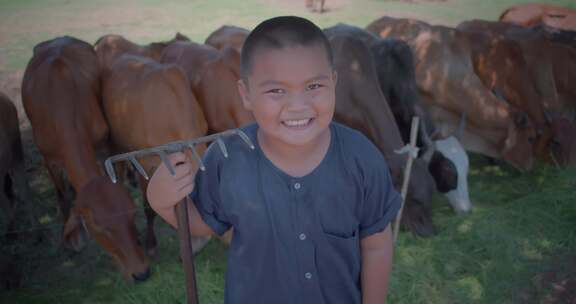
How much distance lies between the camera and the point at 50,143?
3.77 m

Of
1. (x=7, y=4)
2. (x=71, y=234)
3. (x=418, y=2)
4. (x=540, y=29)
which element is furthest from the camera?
(x=418, y=2)

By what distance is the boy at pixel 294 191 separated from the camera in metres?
1.36

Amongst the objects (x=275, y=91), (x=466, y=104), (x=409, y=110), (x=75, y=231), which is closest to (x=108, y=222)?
(x=75, y=231)

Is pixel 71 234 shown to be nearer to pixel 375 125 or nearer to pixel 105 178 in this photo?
pixel 105 178

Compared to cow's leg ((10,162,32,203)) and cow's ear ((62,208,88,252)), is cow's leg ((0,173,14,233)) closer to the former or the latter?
cow's leg ((10,162,32,203))

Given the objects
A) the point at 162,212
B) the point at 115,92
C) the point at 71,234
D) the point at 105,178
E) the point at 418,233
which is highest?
the point at 162,212

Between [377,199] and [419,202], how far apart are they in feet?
9.87

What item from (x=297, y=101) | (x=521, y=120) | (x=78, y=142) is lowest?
(x=521, y=120)

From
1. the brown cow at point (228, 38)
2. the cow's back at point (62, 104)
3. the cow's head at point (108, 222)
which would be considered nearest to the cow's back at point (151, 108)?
the cow's back at point (62, 104)

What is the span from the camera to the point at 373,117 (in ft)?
14.2

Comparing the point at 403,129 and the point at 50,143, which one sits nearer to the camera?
the point at 50,143

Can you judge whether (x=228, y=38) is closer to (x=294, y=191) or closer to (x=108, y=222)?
(x=108, y=222)

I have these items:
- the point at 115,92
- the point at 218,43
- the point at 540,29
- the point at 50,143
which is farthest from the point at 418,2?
the point at 50,143

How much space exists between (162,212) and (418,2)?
38.2 ft
